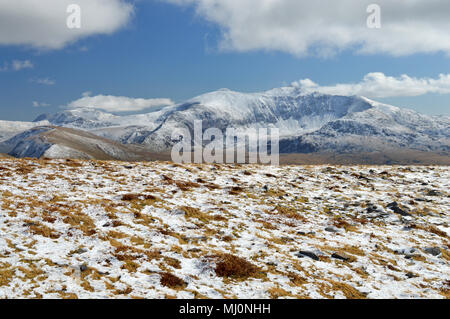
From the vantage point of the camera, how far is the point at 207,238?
13852 millimetres

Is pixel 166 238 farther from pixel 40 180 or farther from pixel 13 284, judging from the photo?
pixel 40 180

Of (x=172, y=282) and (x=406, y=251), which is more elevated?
(x=172, y=282)

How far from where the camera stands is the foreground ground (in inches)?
389

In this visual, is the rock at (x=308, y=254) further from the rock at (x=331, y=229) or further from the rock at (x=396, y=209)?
the rock at (x=396, y=209)

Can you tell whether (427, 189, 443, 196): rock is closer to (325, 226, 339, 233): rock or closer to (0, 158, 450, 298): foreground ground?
(0, 158, 450, 298): foreground ground

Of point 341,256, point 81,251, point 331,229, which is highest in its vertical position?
point 81,251

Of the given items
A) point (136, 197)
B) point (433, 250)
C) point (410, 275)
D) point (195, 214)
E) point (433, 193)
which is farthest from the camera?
point (433, 193)

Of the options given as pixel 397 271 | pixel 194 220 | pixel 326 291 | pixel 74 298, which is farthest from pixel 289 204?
pixel 74 298

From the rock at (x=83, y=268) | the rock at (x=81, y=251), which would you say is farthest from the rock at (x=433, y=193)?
the rock at (x=83, y=268)

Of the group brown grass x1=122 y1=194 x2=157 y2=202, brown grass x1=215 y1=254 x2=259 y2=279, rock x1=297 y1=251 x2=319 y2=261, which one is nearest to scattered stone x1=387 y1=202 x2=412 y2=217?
rock x1=297 y1=251 x2=319 y2=261

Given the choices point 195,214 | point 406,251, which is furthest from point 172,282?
point 406,251

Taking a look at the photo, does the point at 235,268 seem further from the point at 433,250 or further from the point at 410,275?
the point at 433,250

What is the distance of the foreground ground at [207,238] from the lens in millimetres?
9875

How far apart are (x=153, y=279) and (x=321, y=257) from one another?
717 cm
